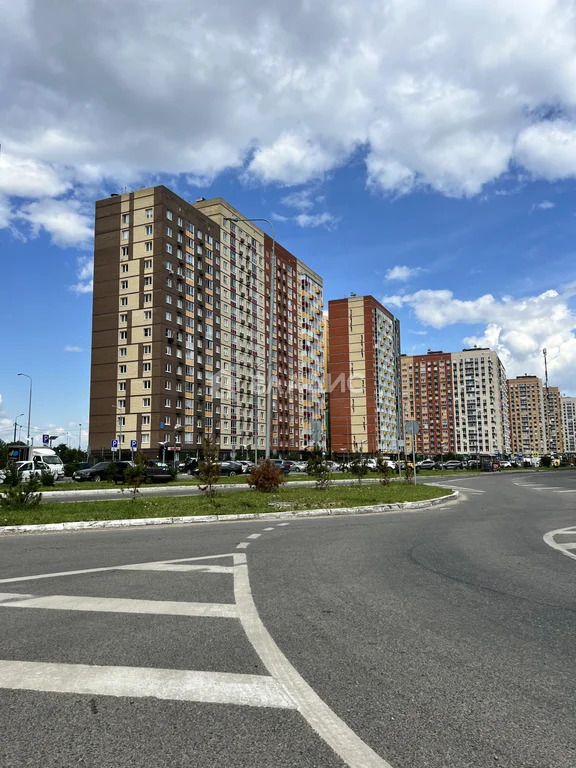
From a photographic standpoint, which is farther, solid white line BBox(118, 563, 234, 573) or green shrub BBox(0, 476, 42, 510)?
green shrub BBox(0, 476, 42, 510)

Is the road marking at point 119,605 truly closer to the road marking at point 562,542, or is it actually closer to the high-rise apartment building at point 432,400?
the road marking at point 562,542

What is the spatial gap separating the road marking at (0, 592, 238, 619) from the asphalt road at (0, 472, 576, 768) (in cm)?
4

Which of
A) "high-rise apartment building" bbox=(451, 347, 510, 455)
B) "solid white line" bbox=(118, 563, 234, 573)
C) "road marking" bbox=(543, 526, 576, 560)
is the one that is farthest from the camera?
"high-rise apartment building" bbox=(451, 347, 510, 455)

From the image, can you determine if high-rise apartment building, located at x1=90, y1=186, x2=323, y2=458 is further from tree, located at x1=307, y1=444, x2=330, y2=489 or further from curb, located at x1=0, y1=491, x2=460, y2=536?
curb, located at x1=0, y1=491, x2=460, y2=536

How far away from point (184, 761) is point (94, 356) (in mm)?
77824

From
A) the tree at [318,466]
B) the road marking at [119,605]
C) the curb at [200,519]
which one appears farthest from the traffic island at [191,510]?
the road marking at [119,605]

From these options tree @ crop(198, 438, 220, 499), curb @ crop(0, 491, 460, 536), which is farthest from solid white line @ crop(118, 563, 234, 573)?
tree @ crop(198, 438, 220, 499)

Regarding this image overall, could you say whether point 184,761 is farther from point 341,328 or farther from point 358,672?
point 341,328

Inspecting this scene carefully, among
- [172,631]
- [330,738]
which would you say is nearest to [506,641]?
[330,738]

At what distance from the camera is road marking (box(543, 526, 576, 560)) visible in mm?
9002

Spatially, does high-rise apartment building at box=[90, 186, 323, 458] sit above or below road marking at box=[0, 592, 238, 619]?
above

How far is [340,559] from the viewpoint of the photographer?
8.30 m

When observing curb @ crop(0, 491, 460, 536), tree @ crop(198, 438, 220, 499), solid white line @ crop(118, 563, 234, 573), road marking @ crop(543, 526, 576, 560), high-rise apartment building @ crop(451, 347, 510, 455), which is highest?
high-rise apartment building @ crop(451, 347, 510, 455)

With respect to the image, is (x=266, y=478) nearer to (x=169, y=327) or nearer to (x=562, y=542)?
(x=562, y=542)
